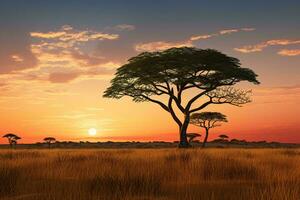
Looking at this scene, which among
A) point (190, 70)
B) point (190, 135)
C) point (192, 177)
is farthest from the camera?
point (190, 135)

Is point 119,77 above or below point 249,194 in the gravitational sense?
above

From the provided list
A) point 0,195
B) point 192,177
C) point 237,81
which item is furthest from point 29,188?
point 237,81

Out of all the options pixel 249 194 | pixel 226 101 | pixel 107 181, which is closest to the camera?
pixel 249 194

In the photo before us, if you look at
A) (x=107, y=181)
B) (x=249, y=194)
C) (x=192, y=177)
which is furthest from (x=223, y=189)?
(x=107, y=181)

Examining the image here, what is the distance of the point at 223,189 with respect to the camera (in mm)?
7258

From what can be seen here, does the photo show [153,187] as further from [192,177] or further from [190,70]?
[190,70]

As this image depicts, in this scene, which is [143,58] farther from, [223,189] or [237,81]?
[223,189]

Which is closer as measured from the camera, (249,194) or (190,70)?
(249,194)

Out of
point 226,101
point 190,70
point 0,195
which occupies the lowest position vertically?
point 0,195

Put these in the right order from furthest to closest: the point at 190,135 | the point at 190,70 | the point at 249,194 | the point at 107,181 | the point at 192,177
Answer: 1. the point at 190,135
2. the point at 190,70
3. the point at 192,177
4. the point at 107,181
5. the point at 249,194

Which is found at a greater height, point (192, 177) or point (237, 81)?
point (237, 81)

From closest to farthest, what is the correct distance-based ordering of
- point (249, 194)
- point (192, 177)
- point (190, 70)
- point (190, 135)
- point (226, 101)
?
point (249, 194) < point (192, 177) < point (190, 70) < point (226, 101) < point (190, 135)

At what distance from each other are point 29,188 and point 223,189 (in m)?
3.36

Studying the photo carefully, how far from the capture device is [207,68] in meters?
34.5
